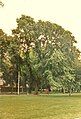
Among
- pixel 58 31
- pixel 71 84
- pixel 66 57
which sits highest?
pixel 58 31

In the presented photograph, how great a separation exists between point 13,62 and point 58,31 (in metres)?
13.0

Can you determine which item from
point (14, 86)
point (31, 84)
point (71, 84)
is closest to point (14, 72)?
point (31, 84)

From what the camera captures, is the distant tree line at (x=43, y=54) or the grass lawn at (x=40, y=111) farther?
the distant tree line at (x=43, y=54)

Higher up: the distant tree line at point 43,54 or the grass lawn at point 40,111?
the distant tree line at point 43,54

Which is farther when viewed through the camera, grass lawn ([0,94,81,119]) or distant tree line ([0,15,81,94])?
distant tree line ([0,15,81,94])

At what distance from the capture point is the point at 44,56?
81.4m

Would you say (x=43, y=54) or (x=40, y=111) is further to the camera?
(x=43, y=54)

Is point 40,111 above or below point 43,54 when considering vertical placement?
below

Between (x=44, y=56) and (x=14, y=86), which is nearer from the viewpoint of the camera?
(x=44, y=56)

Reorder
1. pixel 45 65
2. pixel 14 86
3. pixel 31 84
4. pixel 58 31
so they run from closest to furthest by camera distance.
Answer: pixel 45 65 → pixel 58 31 → pixel 31 84 → pixel 14 86

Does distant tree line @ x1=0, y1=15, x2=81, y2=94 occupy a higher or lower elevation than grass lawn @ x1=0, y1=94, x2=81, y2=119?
higher

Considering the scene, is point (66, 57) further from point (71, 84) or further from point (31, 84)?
point (31, 84)

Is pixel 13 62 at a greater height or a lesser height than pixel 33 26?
lesser

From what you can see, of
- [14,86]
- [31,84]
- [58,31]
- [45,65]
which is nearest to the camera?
[45,65]
